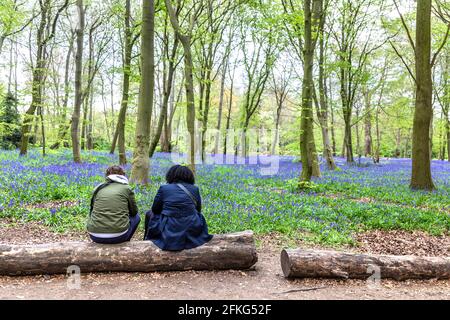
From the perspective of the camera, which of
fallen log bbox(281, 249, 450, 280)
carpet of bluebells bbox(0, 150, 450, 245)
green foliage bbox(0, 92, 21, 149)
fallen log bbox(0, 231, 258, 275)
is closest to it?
fallen log bbox(0, 231, 258, 275)

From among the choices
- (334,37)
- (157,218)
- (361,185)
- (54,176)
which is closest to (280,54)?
(334,37)

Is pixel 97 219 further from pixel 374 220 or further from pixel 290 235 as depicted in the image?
pixel 374 220

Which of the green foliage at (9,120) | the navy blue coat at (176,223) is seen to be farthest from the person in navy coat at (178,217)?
the green foliage at (9,120)

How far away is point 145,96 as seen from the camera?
10.1 meters

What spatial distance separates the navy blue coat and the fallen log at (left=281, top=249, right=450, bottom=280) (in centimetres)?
131

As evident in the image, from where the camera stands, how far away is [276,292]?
14.6 feet

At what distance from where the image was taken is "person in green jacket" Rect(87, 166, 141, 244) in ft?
16.2

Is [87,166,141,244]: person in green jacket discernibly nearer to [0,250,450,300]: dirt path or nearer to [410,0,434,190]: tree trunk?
[0,250,450,300]: dirt path

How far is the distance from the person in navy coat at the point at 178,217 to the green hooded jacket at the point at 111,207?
0.44 meters

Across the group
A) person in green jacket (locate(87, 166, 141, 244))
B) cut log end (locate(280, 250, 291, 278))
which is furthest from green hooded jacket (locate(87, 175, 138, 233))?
cut log end (locate(280, 250, 291, 278))

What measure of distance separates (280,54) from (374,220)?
23.7m

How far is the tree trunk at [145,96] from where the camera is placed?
9.91m
